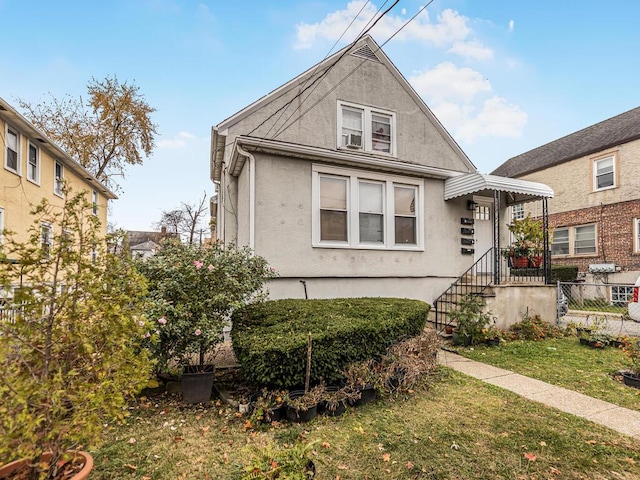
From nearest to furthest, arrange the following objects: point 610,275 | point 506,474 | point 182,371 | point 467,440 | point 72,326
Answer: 1. point 72,326
2. point 506,474
3. point 467,440
4. point 182,371
5. point 610,275

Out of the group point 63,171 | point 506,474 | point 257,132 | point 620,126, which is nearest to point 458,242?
point 257,132

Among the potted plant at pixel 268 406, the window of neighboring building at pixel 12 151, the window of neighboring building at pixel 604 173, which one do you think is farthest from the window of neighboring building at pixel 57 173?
the window of neighboring building at pixel 604 173

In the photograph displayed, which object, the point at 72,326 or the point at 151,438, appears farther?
the point at 151,438

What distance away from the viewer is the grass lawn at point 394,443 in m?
2.74

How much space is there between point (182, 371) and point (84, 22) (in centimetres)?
986

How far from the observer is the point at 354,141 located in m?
8.69

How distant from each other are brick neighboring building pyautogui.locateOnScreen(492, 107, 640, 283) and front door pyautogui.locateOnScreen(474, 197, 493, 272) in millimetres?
9103

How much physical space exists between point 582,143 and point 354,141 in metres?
15.0

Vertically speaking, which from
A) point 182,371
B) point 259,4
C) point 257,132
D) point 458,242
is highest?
point 259,4

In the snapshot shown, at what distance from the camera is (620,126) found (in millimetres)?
15828

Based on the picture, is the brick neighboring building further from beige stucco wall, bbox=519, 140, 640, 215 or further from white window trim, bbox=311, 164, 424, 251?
white window trim, bbox=311, 164, 424, 251

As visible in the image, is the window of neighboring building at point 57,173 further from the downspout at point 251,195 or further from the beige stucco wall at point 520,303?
the beige stucco wall at point 520,303

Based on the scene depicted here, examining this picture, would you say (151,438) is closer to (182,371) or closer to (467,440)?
(182,371)

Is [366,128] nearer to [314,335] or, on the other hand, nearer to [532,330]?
[532,330]
